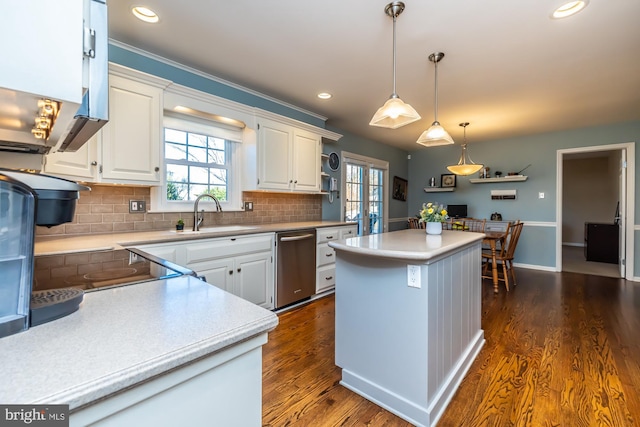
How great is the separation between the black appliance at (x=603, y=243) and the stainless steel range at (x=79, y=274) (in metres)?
7.90

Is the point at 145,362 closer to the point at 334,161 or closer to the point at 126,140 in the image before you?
the point at 126,140

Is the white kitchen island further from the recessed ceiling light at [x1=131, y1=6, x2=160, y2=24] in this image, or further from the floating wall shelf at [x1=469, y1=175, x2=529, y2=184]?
the floating wall shelf at [x1=469, y1=175, x2=529, y2=184]

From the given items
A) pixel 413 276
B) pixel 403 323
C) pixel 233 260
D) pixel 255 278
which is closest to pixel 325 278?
pixel 255 278

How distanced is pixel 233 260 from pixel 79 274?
1546 mm

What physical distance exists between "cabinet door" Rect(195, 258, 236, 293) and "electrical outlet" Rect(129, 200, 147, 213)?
717 mm

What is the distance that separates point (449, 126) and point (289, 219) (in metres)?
2.98

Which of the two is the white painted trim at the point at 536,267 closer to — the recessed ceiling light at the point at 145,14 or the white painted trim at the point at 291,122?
the white painted trim at the point at 291,122

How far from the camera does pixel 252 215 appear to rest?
345cm

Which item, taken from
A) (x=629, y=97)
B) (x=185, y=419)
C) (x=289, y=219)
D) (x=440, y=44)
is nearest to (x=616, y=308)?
(x=629, y=97)

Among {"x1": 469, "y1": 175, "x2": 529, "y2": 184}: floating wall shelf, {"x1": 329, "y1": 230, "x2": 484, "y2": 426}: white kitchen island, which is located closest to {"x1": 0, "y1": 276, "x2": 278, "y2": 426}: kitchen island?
{"x1": 329, "y1": 230, "x2": 484, "y2": 426}: white kitchen island

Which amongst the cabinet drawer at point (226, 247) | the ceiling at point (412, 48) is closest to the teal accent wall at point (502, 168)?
the ceiling at point (412, 48)

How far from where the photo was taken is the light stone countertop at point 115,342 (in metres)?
0.44

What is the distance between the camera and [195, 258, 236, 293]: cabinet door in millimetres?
2400

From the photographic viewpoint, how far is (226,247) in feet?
8.44
